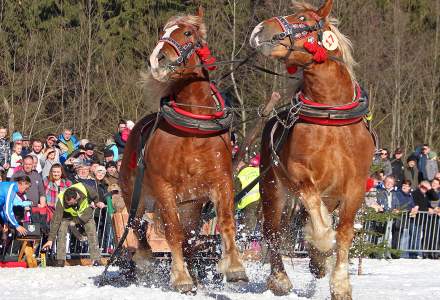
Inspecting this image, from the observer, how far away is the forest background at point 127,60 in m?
23.8

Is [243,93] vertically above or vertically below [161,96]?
above

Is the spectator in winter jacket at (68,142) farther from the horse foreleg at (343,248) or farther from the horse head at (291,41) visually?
the horse foreleg at (343,248)

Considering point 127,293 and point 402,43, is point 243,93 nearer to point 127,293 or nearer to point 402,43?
point 402,43

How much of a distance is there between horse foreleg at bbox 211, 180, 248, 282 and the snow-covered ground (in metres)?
0.34

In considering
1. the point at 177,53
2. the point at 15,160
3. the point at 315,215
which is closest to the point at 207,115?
the point at 177,53

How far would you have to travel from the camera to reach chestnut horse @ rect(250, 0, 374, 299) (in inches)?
365

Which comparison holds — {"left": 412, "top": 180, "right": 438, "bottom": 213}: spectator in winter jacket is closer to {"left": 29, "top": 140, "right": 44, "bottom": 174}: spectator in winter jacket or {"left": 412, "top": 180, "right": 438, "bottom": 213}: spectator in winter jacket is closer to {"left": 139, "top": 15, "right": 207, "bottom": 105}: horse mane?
{"left": 29, "top": 140, "right": 44, "bottom": 174}: spectator in winter jacket

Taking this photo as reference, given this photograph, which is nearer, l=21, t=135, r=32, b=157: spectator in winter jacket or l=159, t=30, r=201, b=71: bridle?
l=159, t=30, r=201, b=71: bridle

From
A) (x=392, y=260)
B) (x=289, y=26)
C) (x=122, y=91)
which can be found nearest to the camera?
(x=289, y=26)

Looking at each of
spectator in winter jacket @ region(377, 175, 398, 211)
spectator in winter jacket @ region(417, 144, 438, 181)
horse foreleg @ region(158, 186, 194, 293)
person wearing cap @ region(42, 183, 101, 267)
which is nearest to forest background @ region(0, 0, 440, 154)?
spectator in winter jacket @ region(417, 144, 438, 181)

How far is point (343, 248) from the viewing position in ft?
30.7

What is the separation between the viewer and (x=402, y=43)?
93.5ft

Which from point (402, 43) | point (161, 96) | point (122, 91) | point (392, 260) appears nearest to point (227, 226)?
point (161, 96)

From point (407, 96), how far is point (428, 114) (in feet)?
3.57
